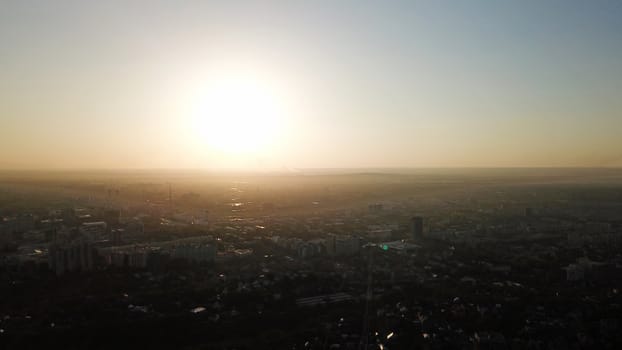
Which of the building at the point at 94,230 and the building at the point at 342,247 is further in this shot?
the building at the point at 94,230

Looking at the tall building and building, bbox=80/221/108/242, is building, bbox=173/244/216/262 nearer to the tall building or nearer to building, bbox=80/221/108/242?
building, bbox=80/221/108/242

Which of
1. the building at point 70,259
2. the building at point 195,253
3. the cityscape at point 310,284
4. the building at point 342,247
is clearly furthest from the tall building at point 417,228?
the building at point 70,259

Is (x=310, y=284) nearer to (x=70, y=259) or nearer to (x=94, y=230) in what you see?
(x=70, y=259)

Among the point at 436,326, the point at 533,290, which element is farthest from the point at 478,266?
the point at 436,326

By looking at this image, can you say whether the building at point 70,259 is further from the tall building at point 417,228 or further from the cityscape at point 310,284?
the tall building at point 417,228

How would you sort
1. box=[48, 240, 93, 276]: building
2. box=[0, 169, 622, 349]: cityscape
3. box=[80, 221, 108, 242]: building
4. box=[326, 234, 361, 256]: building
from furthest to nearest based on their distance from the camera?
box=[80, 221, 108, 242]: building → box=[326, 234, 361, 256]: building → box=[48, 240, 93, 276]: building → box=[0, 169, 622, 349]: cityscape

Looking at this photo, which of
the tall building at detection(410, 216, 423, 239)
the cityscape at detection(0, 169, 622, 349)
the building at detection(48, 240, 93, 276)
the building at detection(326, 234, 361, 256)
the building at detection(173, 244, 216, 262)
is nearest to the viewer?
the cityscape at detection(0, 169, 622, 349)

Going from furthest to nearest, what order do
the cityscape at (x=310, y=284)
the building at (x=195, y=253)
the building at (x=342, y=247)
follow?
the building at (x=342, y=247) → the building at (x=195, y=253) → the cityscape at (x=310, y=284)

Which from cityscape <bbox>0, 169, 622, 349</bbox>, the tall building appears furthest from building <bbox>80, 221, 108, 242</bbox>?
the tall building

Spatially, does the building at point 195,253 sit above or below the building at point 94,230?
above

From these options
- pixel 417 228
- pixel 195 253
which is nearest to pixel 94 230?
pixel 195 253

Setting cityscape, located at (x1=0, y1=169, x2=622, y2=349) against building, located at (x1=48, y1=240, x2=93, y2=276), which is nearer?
cityscape, located at (x1=0, y1=169, x2=622, y2=349)

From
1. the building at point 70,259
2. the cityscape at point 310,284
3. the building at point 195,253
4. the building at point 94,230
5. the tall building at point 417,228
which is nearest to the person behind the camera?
the cityscape at point 310,284
